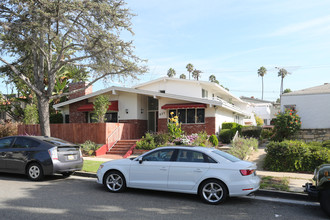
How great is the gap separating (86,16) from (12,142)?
7.89 m

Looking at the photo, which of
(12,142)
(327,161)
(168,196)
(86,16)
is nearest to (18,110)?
(86,16)

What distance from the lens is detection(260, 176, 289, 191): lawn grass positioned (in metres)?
7.92

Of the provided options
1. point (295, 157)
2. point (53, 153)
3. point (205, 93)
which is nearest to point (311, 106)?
point (295, 157)

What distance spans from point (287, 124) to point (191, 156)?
1116 cm

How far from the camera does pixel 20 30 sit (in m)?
13.9

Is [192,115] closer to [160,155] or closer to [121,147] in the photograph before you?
[121,147]

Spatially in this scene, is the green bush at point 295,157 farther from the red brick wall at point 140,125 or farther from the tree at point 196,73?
the tree at point 196,73

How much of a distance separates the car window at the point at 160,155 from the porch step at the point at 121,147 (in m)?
9.21

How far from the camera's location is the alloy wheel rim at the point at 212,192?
658 centimetres

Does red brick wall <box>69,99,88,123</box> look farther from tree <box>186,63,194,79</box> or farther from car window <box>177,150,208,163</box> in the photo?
tree <box>186,63,194,79</box>

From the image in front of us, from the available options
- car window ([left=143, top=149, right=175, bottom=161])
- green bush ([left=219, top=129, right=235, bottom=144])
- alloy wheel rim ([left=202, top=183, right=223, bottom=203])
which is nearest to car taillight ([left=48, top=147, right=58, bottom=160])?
car window ([left=143, top=149, right=175, bottom=161])

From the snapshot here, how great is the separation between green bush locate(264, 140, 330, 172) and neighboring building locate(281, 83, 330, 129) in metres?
6.69

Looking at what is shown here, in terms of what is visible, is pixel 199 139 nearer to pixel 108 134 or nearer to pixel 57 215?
pixel 108 134

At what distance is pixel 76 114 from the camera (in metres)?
22.0
